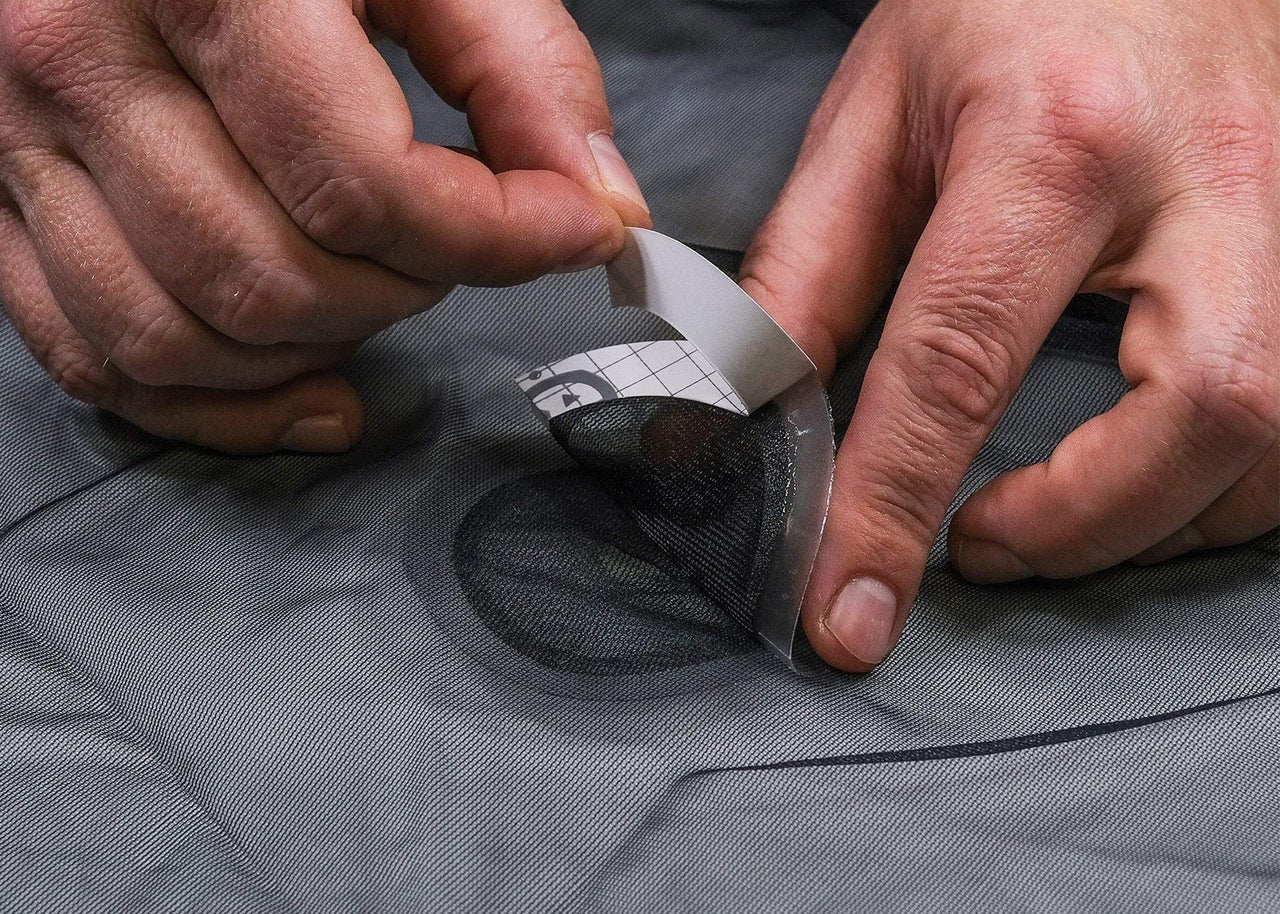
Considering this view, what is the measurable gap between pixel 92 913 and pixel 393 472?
1.09 ft

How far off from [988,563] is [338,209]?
1.53ft

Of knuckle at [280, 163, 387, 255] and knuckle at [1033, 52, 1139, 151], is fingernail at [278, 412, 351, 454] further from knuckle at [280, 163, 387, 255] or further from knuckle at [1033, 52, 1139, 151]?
knuckle at [1033, 52, 1139, 151]

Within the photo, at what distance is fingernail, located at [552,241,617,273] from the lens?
0.74 m

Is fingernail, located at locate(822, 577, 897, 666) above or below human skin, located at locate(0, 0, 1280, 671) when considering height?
below

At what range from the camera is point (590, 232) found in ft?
2.39

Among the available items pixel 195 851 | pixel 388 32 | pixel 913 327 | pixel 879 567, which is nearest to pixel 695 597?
pixel 879 567

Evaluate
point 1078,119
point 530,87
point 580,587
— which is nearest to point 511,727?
point 580,587

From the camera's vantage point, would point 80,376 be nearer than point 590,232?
→ No

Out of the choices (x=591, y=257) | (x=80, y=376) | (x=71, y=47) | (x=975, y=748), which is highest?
(x=71, y=47)

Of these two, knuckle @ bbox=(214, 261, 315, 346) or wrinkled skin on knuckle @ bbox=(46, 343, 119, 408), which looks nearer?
knuckle @ bbox=(214, 261, 315, 346)

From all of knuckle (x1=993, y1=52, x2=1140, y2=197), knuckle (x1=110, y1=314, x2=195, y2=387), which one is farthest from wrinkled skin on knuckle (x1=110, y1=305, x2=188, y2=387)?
knuckle (x1=993, y1=52, x2=1140, y2=197)

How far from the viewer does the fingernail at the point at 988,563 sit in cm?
74

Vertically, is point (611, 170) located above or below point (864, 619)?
above

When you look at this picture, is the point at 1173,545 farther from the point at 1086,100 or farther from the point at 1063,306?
the point at 1086,100
